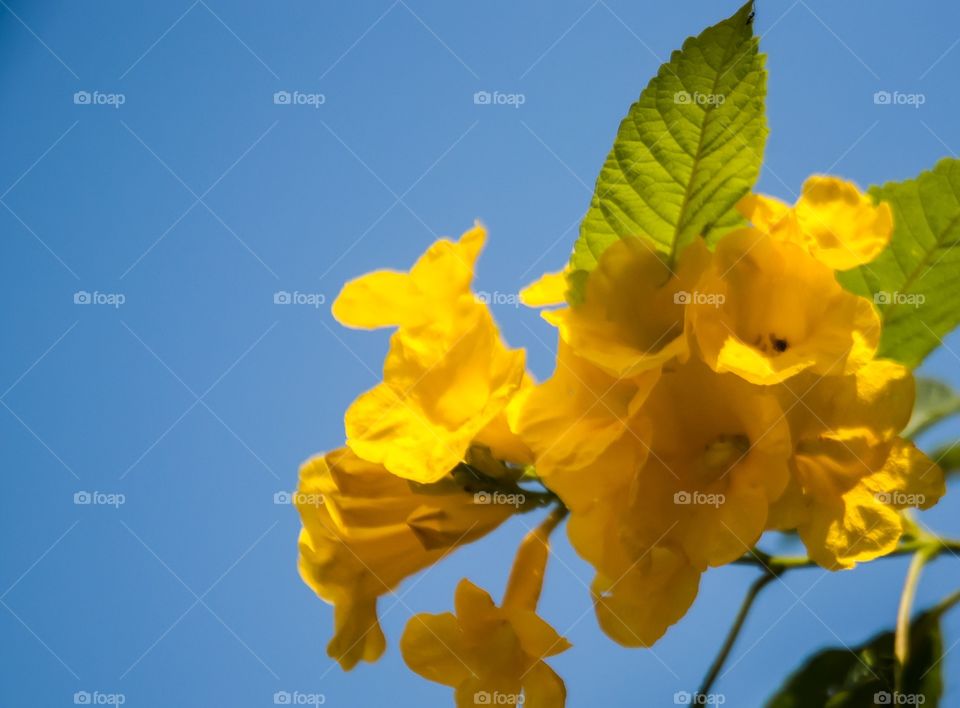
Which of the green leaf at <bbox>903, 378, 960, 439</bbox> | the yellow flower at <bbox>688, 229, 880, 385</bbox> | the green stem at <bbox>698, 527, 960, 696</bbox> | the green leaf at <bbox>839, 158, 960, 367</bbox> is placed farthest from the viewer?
the green leaf at <bbox>903, 378, 960, 439</bbox>

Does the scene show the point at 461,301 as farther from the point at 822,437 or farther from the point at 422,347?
the point at 822,437

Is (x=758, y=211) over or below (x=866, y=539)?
over

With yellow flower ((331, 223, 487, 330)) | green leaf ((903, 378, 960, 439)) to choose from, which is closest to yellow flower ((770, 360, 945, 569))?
yellow flower ((331, 223, 487, 330))

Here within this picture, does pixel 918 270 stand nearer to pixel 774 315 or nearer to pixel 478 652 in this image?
pixel 774 315

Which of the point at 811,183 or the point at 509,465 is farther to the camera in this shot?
the point at 509,465

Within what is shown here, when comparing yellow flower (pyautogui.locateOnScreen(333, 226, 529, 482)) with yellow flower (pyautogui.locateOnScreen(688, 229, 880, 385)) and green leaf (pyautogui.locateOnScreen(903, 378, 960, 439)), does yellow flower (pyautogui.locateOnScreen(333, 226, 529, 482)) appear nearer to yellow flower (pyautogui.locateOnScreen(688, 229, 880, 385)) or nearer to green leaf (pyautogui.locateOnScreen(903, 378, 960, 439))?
yellow flower (pyautogui.locateOnScreen(688, 229, 880, 385))

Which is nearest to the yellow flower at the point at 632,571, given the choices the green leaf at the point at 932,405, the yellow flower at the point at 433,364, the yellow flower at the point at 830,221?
the yellow flower at the point at 433,364

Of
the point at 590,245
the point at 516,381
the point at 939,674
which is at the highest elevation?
the point at 590,245

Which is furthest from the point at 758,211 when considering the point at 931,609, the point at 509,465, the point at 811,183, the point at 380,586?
the point at 931,609
